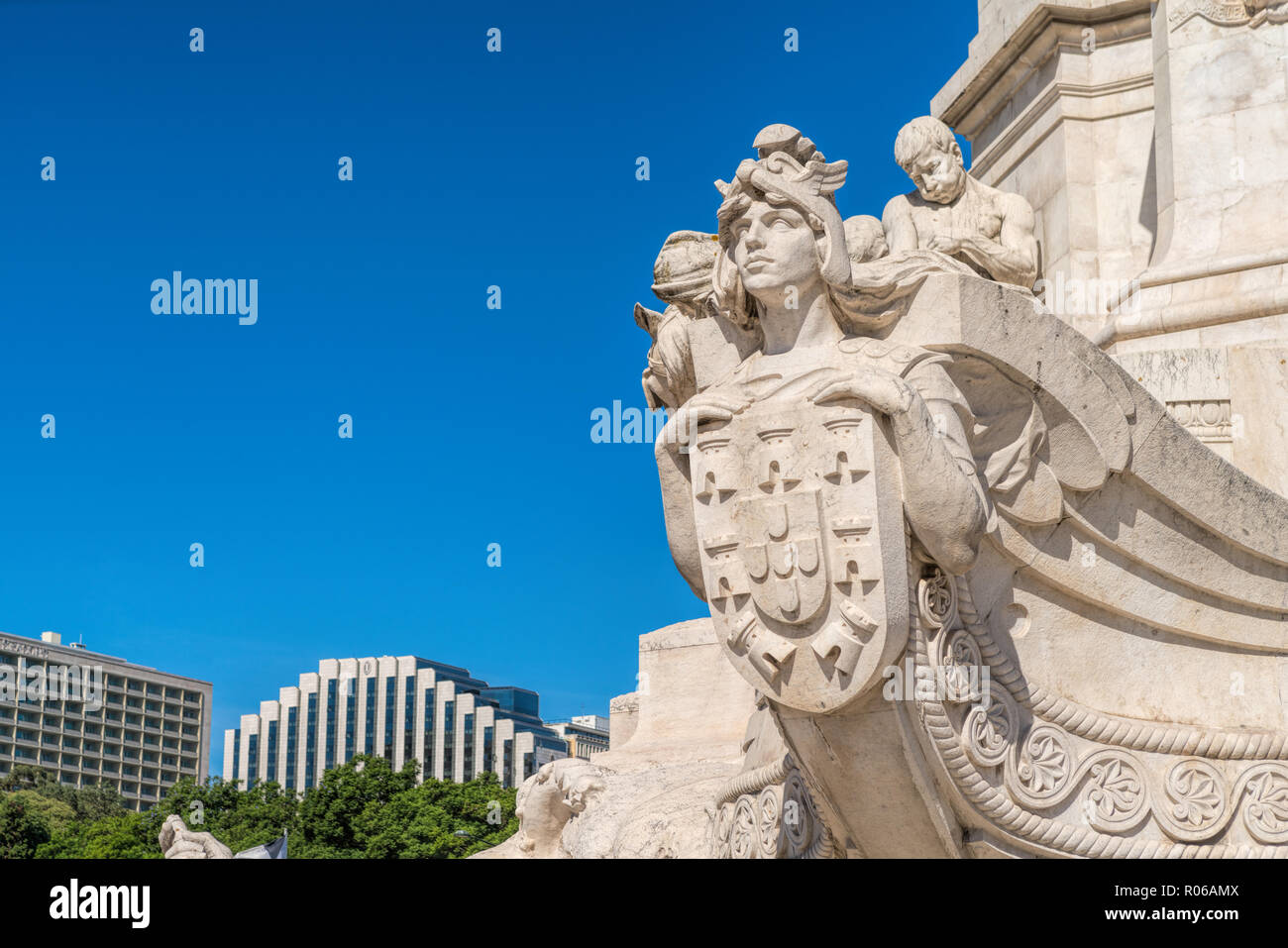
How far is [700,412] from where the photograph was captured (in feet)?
21.6

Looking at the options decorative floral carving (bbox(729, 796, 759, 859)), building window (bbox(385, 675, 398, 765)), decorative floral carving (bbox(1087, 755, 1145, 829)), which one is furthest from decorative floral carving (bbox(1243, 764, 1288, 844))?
building window (bbox(385, 675, 398, 765))

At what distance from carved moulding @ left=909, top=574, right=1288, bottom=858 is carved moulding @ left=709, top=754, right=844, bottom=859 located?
852mm

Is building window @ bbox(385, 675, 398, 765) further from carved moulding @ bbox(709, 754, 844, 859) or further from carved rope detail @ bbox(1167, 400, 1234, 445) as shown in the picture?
carved rope detail @ bbox(1167, 400, 1234, 445)

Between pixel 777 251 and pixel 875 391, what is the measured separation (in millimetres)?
833

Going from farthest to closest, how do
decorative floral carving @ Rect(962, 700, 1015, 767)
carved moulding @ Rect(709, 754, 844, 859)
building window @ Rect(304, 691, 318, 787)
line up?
building window @ Rect(304, 691, 318, 787), carved moulding @ Rect(709, 754, 844, 859), decorative floral carving @ Rect(962, 700, 1015, 767)

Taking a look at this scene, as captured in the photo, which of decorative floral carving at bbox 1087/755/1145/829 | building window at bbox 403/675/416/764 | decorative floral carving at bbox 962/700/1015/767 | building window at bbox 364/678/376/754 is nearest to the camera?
decorative floral carving at bbox 962/700/1015/767

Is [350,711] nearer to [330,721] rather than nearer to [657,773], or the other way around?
[330,721]

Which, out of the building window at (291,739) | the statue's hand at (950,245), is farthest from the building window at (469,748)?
the statue's hand at (950,245)

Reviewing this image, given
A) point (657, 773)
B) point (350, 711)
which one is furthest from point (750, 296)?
point (350, 711)

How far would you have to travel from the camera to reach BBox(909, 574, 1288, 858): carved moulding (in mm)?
6504

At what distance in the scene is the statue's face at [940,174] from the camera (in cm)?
1051

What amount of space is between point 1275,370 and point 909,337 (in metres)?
3.17
